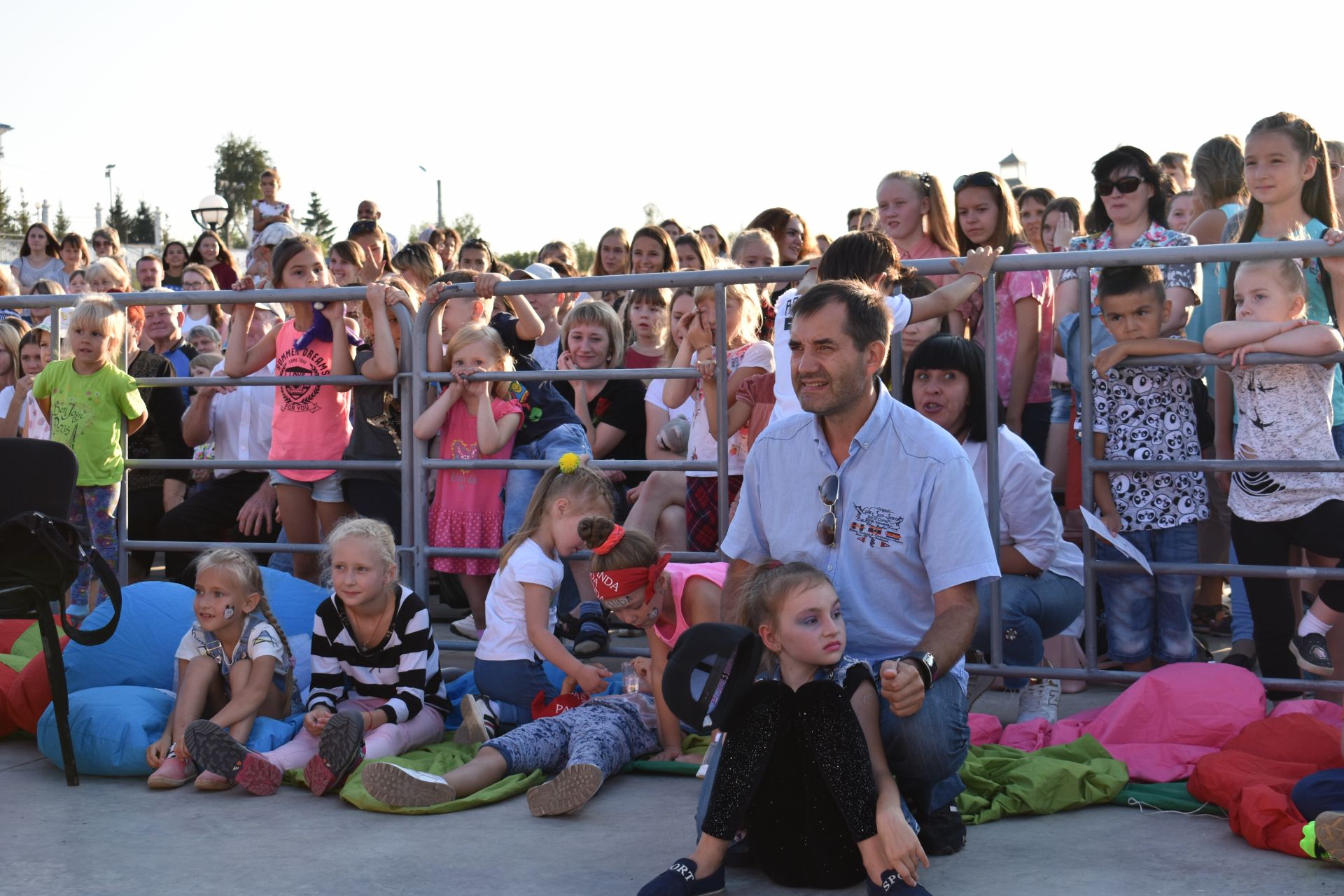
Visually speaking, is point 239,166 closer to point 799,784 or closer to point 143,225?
point 143,225

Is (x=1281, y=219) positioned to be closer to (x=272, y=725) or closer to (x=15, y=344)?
(x=272, y=725)

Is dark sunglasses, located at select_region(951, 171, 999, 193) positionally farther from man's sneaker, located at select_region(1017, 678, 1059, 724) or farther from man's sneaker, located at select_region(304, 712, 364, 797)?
man's sneaker, located at select_region(304, 712, 364, 797)

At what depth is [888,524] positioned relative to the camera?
12.5 ft

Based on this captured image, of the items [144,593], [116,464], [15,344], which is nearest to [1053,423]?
[144,593]

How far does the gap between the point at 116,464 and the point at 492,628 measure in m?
2.62

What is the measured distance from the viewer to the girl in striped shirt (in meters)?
4.95

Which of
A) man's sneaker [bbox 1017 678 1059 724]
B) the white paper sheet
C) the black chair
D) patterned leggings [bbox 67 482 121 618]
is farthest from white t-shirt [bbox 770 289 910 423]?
patterned leggings [bbox 67 482 121 618]

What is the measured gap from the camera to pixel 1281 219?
5676 mm

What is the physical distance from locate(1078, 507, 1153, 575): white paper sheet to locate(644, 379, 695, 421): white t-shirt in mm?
2036

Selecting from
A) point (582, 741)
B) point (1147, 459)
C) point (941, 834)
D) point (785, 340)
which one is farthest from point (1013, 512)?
point (582, 741)

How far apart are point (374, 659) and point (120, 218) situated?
6341cm

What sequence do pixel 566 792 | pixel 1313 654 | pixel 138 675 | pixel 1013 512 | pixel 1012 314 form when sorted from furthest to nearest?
pixel 1012 314 < pixel 138 675 < pixel 1013 512 < pixel 1313 654 < pixel 566 792

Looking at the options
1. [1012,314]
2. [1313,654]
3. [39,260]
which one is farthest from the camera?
[39,260]

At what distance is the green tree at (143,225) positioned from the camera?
65438 millimetres
